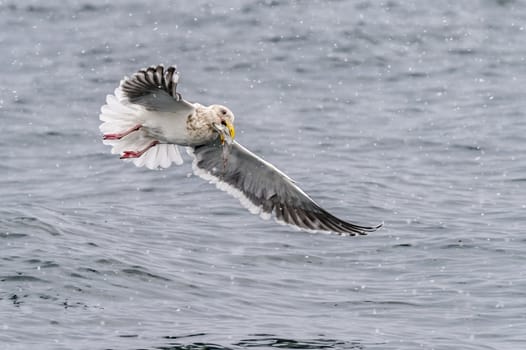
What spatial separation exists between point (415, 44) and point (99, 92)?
8213mm

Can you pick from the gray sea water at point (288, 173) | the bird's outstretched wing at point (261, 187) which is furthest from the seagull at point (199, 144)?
the gray sea water at point (288, 173)

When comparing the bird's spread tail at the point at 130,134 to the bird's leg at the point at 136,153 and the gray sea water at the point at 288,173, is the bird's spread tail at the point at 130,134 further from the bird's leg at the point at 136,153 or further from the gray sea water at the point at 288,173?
the gray sea water at the point at 288,173

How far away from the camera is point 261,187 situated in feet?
43.8

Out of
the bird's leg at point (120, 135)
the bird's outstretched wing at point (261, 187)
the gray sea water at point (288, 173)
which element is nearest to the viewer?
the bird's leg at point (120, 135)

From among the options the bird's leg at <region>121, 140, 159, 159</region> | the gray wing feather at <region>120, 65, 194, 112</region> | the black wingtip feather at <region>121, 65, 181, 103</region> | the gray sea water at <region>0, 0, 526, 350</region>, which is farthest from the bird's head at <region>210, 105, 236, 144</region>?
the gray sea water at <region>0, 0, 526, 350</region>

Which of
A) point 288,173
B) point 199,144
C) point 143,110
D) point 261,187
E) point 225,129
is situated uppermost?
point 143,110

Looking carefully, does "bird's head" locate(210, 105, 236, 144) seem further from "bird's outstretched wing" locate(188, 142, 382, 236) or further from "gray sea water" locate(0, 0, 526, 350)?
"gray sea water" locate(0, 0, 526, 350)

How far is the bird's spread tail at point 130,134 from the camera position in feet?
40.9

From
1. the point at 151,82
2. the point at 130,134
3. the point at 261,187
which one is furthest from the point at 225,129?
the point at 261,187

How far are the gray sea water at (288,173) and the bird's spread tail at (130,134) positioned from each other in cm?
204

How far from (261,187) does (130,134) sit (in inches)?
61.8

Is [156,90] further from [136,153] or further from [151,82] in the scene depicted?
[136,153]

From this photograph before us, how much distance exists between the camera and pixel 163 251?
1750 cm

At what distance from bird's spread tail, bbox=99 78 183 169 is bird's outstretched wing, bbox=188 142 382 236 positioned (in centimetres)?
35
